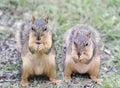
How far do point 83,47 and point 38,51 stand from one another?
0.56 m

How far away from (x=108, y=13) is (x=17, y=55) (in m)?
1.95

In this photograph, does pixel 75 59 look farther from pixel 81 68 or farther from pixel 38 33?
pixel 38 33

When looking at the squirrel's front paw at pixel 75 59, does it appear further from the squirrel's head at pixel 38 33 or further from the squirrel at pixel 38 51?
the squirrel's head at pixel 38 33

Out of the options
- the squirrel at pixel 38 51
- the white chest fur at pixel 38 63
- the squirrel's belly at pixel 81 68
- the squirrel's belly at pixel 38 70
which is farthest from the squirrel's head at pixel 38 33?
the squirrel's belly at pixel 81 68

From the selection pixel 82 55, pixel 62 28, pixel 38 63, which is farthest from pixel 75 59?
pixel 62 28

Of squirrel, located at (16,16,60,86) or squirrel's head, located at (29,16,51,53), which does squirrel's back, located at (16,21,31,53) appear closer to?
squirrel, located at (16,16,60,86)

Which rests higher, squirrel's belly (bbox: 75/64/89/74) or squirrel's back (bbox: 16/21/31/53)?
squirrel's back (bbox: 16/21/31/53)

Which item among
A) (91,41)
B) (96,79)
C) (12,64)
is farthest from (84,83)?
(12,64)

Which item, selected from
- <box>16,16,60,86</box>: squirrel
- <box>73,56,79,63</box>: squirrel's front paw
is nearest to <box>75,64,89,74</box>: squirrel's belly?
<box>73,56,79,63</box>: squirrel's front paw

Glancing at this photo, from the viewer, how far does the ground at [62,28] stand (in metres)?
6.46

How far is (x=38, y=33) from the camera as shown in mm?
6000

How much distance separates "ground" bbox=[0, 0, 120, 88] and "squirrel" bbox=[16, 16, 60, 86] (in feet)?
0.57

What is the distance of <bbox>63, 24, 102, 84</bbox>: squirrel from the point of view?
20.1 feet

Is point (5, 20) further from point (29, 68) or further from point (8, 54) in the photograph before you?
point (29, 68)
